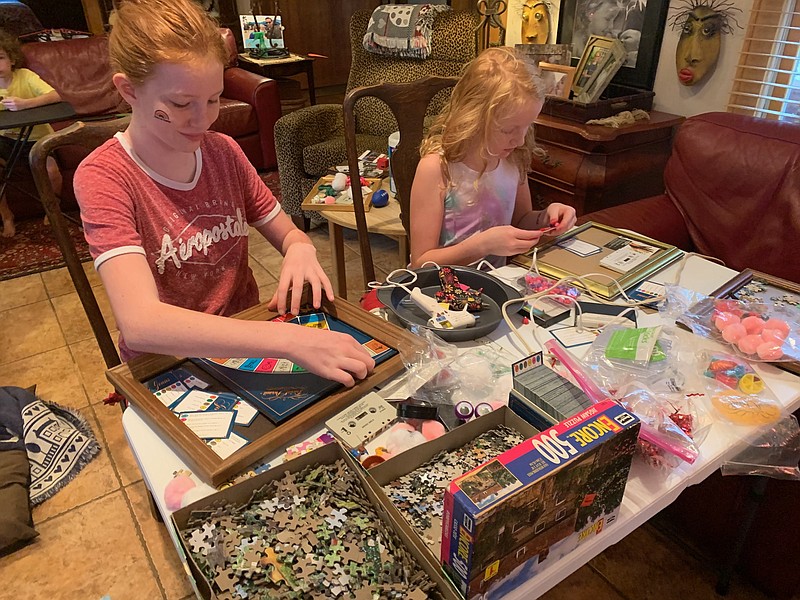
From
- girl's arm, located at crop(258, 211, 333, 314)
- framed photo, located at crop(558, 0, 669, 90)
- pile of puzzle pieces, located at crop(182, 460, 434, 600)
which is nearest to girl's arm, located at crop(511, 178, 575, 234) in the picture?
girl's arm, located at crop(258, 211, 333, 314)

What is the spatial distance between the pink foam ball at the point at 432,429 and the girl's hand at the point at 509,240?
0.52 metres

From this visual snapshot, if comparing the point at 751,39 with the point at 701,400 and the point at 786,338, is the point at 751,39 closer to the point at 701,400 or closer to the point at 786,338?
the point at 786,338

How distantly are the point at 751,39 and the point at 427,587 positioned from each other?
7.71 feet

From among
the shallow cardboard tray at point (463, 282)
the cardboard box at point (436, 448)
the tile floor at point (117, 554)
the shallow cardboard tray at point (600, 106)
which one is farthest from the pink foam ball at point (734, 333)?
the shallow cardboard tray at point (600, 106)

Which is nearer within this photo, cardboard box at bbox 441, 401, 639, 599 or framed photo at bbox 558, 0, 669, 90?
cardboard box at bbox 441, 401, 639, 599

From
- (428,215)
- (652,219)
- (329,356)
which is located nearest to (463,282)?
(428,215)

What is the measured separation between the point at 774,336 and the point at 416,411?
2.01 feet

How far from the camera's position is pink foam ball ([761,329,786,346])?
944 millimetres

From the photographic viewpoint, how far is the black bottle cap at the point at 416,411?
2.68 feet

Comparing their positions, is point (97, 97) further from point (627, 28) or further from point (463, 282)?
point (463, 282)

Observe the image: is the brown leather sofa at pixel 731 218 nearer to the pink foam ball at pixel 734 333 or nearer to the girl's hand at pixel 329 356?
the pink foam ball at pixel 734 333

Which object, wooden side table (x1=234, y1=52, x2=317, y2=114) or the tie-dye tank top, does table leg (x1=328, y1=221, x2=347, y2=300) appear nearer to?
the tie-dye tank top

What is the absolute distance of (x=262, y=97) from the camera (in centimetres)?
394

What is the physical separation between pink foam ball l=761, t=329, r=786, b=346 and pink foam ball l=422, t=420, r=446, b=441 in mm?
570
